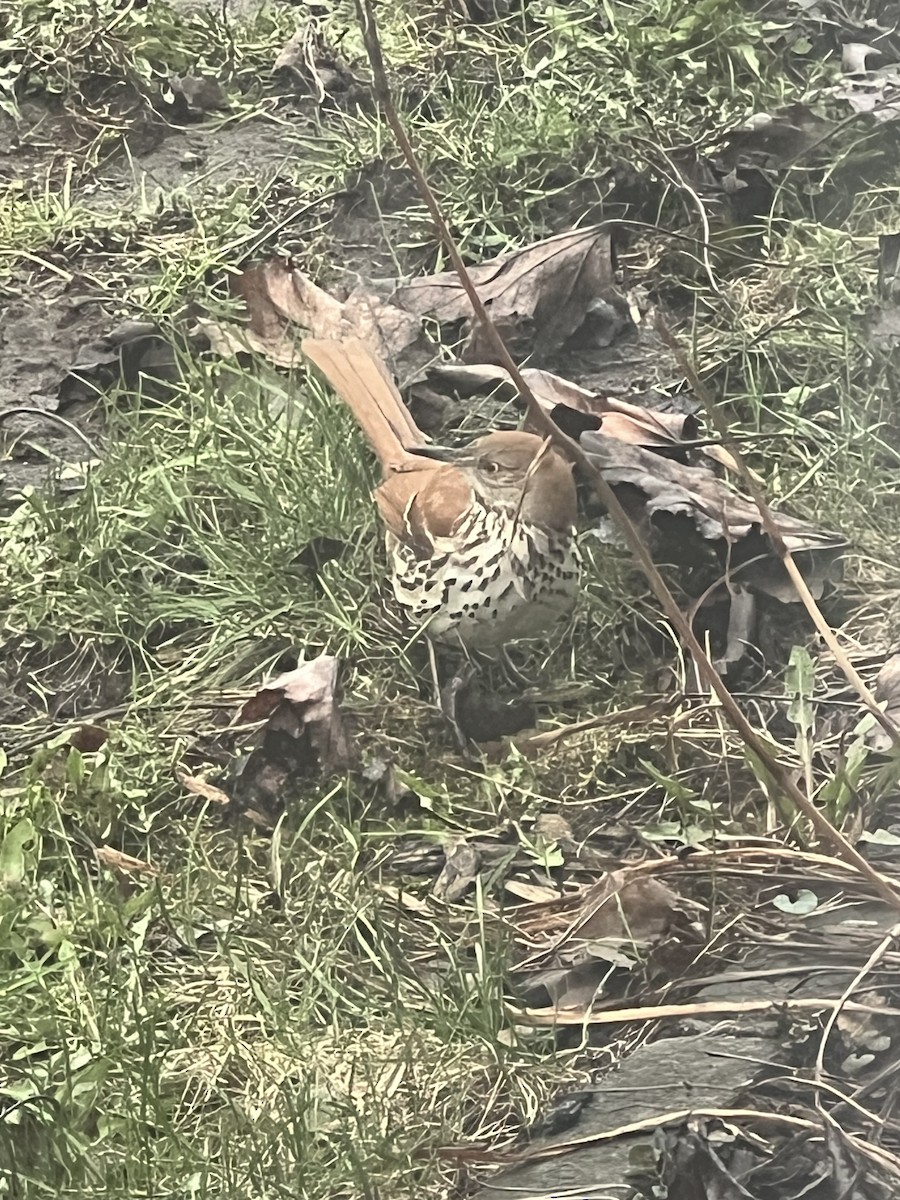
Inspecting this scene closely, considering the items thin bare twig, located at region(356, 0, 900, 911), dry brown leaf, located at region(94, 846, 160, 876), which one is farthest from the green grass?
thin bare twig, located at region(356, 0, 900, 911)

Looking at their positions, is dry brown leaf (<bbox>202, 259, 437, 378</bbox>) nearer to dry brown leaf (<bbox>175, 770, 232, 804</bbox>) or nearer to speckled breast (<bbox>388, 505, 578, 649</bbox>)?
speckled breast (<bbox>388, 505, 578, 649</bbox>)

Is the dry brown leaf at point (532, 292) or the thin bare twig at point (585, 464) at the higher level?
the thin bare twig at point (585, 464)

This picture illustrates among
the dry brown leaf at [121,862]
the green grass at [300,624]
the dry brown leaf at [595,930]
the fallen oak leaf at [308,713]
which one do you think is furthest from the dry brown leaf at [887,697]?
the dry brown leaf at [121,862]

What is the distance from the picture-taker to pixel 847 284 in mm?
1132

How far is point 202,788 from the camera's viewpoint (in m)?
0.96

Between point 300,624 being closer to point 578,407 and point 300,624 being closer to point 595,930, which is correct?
point 578,407

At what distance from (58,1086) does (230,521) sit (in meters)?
0.48

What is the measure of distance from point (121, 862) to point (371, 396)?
412 millimetres

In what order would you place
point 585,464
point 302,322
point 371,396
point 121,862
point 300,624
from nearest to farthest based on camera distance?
point 585,464 < point 121,862 < point 300,624 < point 371,396 < point 302,322

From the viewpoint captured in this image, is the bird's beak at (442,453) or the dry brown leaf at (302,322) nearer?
the bird's beak at (442,453)

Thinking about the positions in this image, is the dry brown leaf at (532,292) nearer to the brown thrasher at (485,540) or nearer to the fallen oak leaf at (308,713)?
the brown thrasher at (485,540)

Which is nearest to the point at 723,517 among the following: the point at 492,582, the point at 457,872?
the point at 492,582

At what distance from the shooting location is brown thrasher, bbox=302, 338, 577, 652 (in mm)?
967

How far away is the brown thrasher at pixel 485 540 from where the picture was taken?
97cm
